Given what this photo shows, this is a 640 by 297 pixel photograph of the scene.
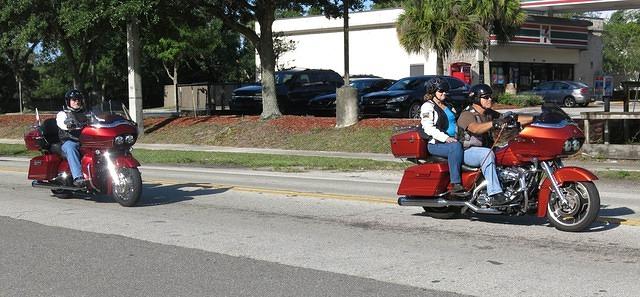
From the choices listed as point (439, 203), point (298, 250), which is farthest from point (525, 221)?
point (298, 250)

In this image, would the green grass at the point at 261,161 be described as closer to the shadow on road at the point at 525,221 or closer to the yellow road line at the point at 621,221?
the shadow on road at the point at 525,221

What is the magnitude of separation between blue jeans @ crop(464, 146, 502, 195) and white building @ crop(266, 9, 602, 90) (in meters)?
37.7

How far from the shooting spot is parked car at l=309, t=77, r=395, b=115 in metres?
27.3

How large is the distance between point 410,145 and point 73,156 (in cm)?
517

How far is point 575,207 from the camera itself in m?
7.81

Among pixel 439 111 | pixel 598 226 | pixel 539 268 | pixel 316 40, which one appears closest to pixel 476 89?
pixel 439 111

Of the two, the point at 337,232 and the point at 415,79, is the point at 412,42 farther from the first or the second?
the point at 337,232

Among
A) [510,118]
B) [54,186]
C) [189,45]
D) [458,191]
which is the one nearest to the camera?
[510,118]

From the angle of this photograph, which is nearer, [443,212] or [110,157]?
[443,212]

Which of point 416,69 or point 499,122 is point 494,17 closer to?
point 416,69

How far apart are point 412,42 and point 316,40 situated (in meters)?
18.5

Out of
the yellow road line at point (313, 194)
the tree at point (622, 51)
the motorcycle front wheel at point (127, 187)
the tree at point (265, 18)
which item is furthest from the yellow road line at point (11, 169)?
the tree at point (622, 51)

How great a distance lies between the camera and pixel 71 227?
905cm

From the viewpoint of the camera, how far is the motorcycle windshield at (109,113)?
10.5 meters
